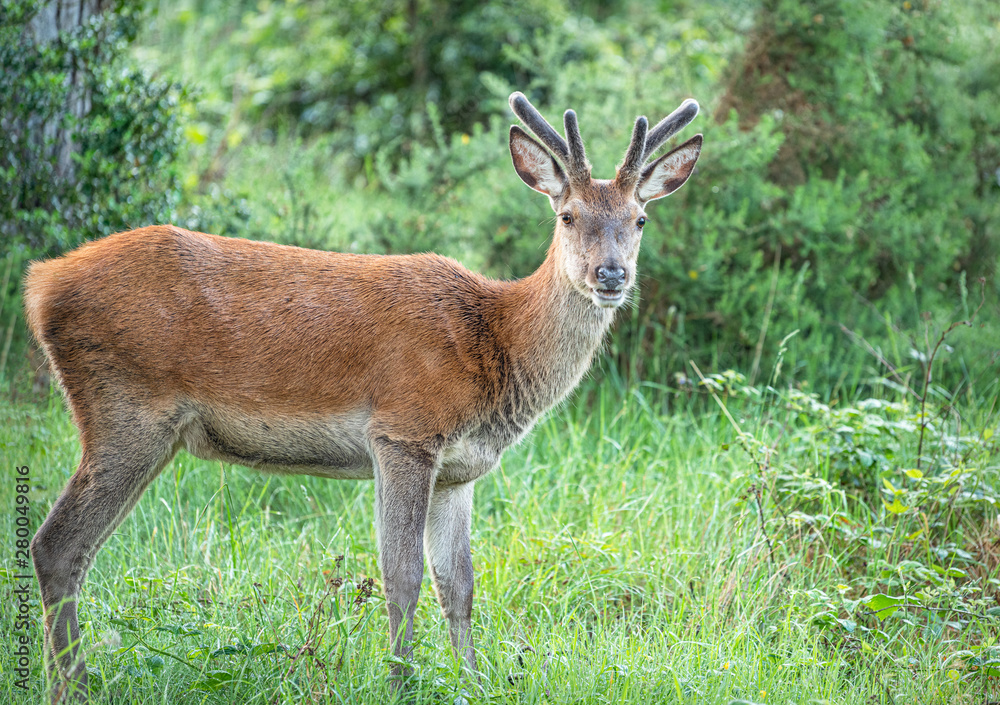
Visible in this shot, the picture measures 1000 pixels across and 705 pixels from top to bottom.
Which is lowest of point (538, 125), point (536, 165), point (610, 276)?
point (610, 276)

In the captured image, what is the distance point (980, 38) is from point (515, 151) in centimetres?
569

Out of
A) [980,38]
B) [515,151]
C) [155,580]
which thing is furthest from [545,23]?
[155,580]

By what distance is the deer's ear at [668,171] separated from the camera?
171 inches

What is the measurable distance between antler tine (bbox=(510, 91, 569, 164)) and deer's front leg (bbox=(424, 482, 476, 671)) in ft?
5.19

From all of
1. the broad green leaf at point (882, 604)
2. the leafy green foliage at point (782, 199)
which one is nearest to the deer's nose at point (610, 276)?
the broad green leaf at point (882, 604)

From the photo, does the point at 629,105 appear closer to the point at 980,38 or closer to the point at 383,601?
the point at 980,38

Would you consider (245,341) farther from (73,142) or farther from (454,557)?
(73,142)

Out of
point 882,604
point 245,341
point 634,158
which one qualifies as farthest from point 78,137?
point 882,604

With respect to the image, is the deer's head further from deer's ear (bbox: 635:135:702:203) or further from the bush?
the bush

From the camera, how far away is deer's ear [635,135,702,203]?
4.34m

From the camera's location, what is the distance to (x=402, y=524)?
3.79m

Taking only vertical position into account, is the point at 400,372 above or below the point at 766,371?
above

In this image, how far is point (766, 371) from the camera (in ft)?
21.6

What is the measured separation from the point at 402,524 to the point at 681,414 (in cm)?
276
